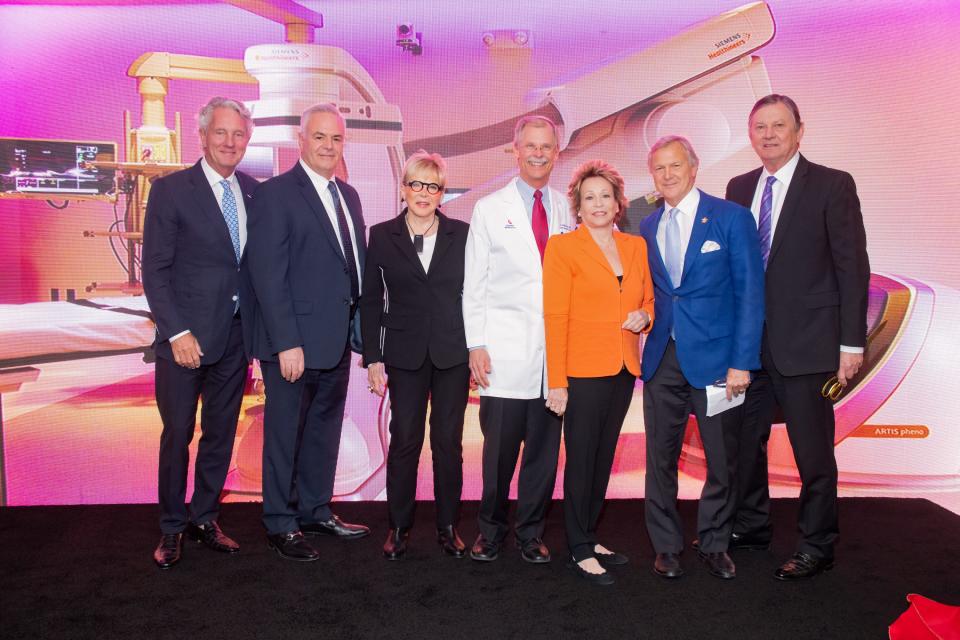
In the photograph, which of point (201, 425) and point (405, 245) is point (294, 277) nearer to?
point (405, 245)

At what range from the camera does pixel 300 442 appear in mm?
3174

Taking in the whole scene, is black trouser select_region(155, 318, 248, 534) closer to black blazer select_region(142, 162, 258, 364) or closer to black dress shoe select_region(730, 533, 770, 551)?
black blazer select_region(142, 162, 258, 364)

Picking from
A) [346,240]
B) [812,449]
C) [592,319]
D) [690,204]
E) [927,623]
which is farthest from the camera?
[346,240]

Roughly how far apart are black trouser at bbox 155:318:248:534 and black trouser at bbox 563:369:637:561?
1419 millimetres

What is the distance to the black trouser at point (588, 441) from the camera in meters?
2.74

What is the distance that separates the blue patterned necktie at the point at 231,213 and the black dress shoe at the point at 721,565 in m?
2.24

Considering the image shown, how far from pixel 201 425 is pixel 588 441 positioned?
163cm

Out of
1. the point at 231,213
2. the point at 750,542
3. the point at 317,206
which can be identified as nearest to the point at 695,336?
the point at 750,542

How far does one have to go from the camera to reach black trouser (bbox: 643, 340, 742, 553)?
9.29ft

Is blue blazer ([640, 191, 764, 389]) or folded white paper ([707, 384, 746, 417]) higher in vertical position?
blue blazer ([640, 191, 764, 389])

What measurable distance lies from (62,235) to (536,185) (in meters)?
2.61

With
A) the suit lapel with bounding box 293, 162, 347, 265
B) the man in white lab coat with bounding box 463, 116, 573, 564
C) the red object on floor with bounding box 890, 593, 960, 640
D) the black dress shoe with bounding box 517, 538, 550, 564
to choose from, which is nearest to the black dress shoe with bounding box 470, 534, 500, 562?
the man in white lab coat with bounding box 463, 116, 573, 564

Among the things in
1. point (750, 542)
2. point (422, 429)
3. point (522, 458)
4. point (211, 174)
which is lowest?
point (750, 542)

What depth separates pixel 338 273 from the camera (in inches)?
119
